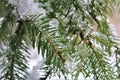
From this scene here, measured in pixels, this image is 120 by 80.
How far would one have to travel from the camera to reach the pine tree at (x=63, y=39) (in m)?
0.46

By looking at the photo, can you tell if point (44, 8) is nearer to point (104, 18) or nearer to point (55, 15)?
point (55, 15)

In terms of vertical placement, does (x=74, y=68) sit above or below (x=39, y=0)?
below

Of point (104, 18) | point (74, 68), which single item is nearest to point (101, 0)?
point (104, 18)

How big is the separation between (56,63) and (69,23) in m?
0.10

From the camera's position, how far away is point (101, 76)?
1.63 feet

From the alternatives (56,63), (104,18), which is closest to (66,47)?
(56,63)

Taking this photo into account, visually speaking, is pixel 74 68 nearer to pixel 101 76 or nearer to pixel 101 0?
pixel 101 76

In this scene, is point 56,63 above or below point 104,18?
below

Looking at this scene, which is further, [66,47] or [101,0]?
[101,0]

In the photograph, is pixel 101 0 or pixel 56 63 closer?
pixel 56 63

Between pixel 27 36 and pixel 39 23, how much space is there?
0.07 m

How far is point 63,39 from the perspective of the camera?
454 mm

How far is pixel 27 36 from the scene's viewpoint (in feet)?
1.73

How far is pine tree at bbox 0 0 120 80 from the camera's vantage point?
1.51 feet
